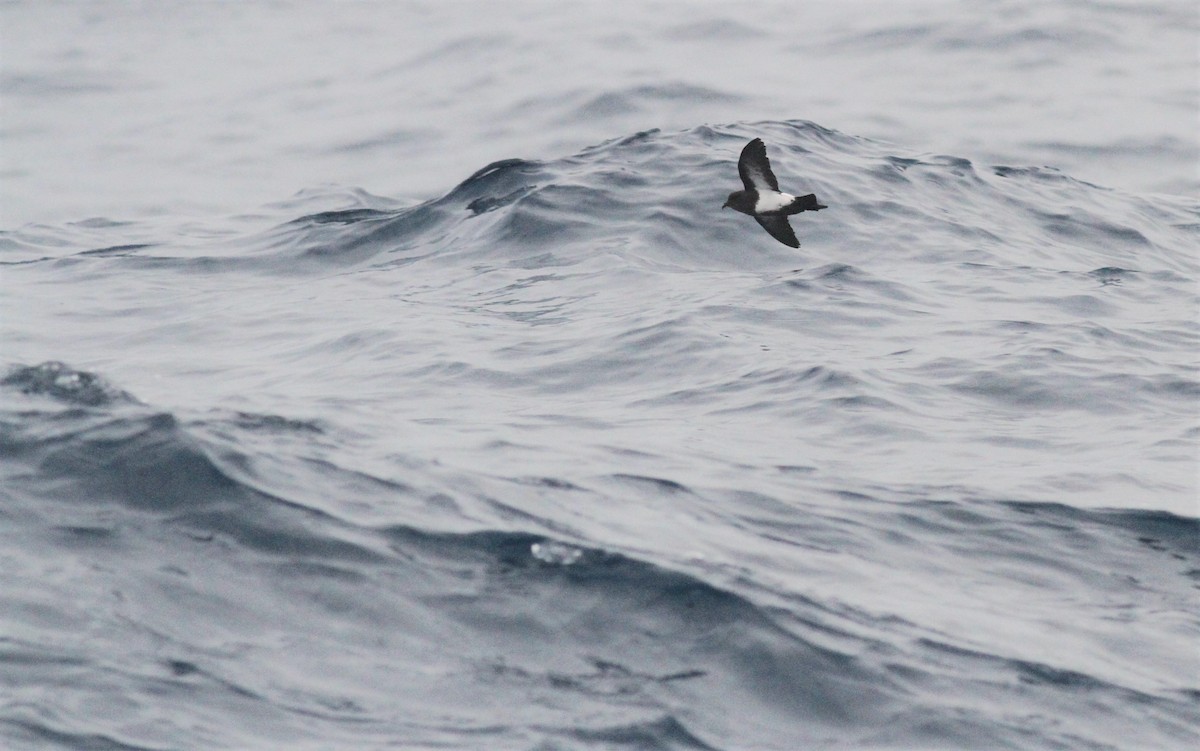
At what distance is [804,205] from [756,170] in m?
0.71

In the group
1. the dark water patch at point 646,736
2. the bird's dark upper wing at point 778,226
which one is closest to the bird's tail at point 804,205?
the bird's dark upper wing at point 778,226

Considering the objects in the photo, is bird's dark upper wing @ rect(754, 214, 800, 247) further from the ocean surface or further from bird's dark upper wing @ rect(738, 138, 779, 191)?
the ocean surface

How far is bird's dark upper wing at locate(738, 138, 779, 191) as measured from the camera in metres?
11.8

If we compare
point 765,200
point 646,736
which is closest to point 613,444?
point 765,200

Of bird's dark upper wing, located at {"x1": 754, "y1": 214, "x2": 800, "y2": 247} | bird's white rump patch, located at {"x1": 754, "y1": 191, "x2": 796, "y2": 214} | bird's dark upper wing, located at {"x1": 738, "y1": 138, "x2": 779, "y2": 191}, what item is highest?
bird's dark upper wing, located at {"x1": 738, "y1": 138, "x2": 779, "y2": 191}

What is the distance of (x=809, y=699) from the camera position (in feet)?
23.2

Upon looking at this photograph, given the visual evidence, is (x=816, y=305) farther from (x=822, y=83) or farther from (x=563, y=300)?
(x=822, y=83)

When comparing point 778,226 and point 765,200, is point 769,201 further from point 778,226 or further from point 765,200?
point 778,226

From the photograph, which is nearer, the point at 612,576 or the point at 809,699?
the point at 809,699

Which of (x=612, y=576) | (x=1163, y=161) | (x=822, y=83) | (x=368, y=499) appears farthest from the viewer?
(x=822, y=83)

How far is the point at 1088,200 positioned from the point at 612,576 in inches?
464

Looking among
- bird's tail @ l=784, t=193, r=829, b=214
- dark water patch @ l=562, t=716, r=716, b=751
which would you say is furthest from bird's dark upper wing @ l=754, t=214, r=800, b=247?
dark water patch @ l=562, t=716, r=716, b=751

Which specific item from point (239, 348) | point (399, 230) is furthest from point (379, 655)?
point (399, 230)

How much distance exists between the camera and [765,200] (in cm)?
1217
